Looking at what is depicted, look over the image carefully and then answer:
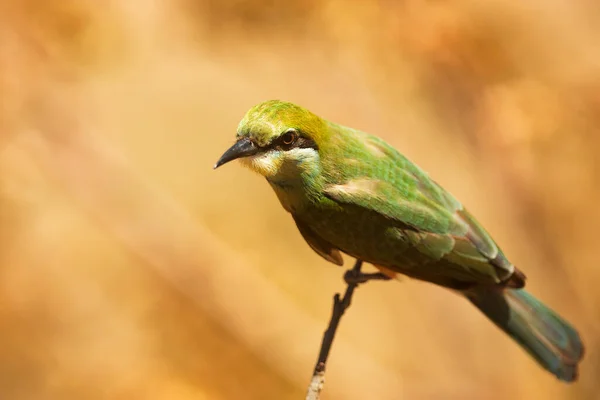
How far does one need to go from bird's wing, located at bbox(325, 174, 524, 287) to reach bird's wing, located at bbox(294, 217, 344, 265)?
218mm

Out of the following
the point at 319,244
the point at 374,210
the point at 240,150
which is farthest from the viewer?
the point at 319,244

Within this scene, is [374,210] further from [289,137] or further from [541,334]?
[541,334]

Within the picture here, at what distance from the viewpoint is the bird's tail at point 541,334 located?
3344 millimetres

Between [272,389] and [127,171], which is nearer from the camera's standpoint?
[272,389]

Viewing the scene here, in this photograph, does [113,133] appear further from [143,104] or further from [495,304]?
[495,304]

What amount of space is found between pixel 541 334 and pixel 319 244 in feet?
3.92

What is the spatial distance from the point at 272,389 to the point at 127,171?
2.08 meters

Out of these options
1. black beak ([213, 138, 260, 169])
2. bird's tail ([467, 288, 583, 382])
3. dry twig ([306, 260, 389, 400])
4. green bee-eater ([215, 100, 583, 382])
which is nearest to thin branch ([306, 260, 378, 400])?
dry twig ([306, 260, 389, 400])

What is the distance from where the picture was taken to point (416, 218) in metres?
3.01

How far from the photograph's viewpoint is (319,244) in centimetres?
306

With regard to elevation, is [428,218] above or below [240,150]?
above

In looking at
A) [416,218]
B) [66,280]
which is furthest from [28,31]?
[416,218]

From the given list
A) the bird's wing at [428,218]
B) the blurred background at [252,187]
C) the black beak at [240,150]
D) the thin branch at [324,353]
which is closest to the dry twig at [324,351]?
the thin branch at [324,353]

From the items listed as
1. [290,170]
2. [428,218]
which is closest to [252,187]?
[428,218]
